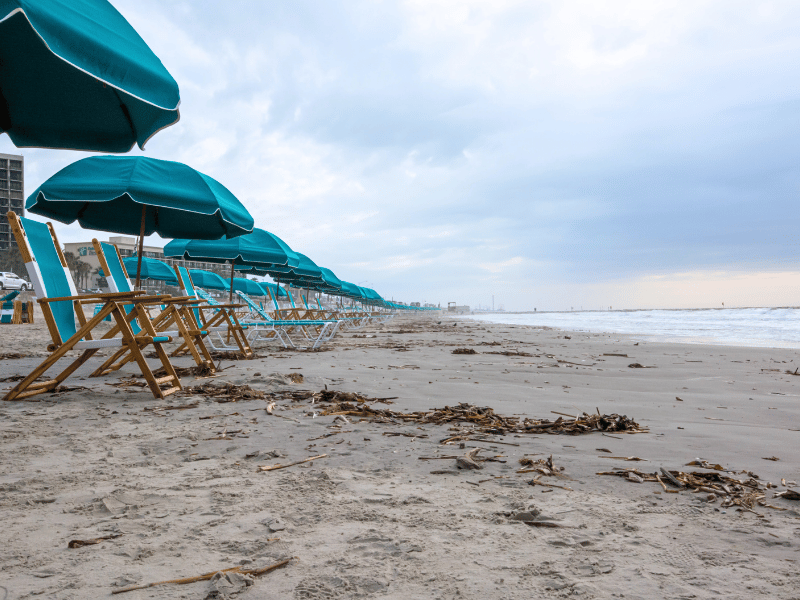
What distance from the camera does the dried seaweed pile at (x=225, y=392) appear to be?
3.73 meters

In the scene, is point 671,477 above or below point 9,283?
below

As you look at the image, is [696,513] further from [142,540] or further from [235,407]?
[235,407]

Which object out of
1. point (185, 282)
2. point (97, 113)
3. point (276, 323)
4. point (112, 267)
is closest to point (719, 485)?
point (97, 113)

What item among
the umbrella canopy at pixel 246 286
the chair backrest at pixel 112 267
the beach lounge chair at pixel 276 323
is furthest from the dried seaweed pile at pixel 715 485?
the umbrella canopy at pixel 246 286

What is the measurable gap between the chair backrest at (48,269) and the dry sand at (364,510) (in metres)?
0.72

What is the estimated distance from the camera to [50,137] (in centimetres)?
353

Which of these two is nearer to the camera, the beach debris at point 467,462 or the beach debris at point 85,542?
the beach debris at point 85,542

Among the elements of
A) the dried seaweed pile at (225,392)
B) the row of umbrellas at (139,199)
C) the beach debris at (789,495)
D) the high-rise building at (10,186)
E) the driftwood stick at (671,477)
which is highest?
the high-rise building at (10,186)

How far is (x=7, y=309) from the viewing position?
20.8 m

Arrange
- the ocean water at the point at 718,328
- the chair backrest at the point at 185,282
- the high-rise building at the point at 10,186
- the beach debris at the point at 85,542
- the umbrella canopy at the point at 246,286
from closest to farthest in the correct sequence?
the beach debris at the point at 85,542, the chair backrest at the point at 185,282, the ocean water at the point at 718,328, the umbrella canopy at the point at 246,286, the high-rise building at the point at 10,186

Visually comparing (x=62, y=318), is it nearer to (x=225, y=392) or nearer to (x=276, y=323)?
(x=225, y=392)

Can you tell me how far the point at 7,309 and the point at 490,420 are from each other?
81.2 ft

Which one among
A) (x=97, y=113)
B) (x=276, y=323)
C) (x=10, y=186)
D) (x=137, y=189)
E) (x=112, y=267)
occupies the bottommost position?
(x=276, y=323)

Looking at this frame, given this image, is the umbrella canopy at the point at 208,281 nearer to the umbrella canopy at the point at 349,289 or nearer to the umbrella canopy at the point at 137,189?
the umbrella canopy at the point at 349,289
